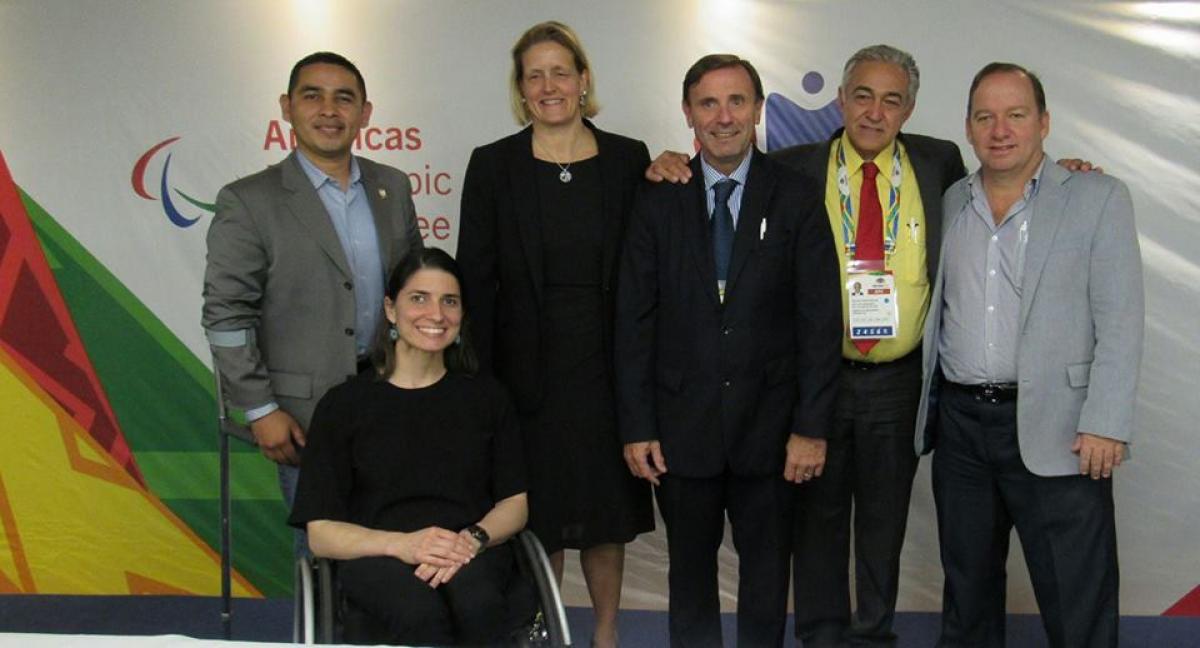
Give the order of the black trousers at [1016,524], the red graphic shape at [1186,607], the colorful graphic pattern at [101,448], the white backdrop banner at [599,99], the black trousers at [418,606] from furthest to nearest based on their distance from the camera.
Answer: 1. the colorful graphic pattern at [101,448]
2. the red graphic shape at [1186,607]
3. the white backdrop banner at [599,99]
4. the black trousers at [1016,524]
5. the black trousers at [418,606]

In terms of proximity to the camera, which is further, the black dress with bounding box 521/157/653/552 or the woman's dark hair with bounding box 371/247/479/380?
the black dress with bounding box 521/157/653/552

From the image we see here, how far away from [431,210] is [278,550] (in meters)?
1.33

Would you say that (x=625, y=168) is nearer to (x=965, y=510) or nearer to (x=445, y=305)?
(x=445, y=305)

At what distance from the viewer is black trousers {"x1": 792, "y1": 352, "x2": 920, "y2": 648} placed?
2852 millimetres

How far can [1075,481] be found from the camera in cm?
264

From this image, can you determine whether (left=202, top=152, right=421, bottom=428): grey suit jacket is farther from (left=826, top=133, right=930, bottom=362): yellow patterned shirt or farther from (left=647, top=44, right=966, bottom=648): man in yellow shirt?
(left=826, top=133, right=930, bottom=362): yellow patterned shirt

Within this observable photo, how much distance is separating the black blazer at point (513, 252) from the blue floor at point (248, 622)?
3.94 feet

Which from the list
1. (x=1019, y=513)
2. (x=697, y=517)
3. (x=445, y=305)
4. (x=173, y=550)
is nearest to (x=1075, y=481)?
(x=1019, y=513)

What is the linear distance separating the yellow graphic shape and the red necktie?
241 cm

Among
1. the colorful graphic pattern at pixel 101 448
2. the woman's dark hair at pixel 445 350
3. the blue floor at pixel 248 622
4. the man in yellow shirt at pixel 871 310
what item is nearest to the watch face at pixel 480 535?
the woman's dark hair at pixel 445 350

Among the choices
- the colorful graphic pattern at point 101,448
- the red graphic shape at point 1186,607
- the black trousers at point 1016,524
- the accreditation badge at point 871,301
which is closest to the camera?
the black trousers at point 1016,524

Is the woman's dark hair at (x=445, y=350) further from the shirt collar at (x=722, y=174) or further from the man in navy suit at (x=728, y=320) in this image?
the shirt collar at (x=722, y=174)

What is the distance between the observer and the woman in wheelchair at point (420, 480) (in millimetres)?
2277

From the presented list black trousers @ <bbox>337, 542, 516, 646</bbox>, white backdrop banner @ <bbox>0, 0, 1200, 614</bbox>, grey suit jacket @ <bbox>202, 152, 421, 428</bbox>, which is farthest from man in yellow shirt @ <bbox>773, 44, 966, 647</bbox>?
grey suit jacket @ <bbox>202, 152, 421, 428</bbox>
